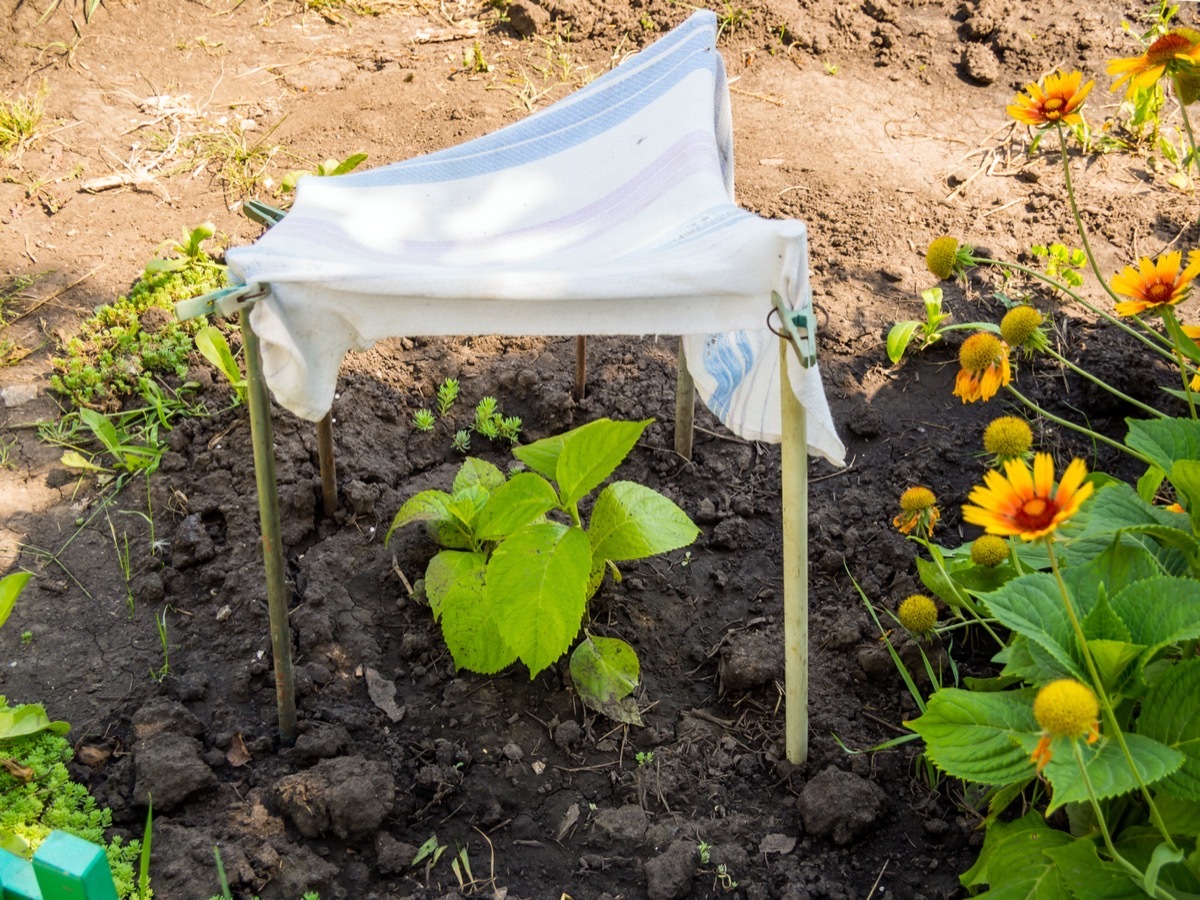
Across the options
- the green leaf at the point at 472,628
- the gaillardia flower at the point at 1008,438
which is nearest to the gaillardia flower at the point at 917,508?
the gaillardia flower at the point at 1008,438

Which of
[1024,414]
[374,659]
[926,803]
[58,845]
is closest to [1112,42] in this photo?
[1024,414]

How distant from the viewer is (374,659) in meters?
2.32

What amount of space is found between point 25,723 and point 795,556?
1.51 m

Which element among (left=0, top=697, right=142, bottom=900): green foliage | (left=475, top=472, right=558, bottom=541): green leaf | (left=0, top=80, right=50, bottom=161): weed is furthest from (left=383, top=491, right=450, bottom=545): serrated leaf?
(left=0, top=80, right=50, bottom=161): weed

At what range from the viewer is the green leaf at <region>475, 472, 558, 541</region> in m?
2.12

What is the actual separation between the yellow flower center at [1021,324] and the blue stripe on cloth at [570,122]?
0.86 meters

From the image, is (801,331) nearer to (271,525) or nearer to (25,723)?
(271,525)

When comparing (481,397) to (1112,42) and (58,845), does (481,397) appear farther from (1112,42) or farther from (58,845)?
(1112,42)

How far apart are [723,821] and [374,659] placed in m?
0.83

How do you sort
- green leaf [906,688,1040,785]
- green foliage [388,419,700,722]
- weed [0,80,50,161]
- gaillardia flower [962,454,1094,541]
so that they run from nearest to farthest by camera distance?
gaillardia flower [962,454,1094,541] < green leaf [906,688,1040,785] < green foliage [388,419,700,722] < weed [0,80,50,161]

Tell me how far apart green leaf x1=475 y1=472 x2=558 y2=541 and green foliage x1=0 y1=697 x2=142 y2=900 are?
2.87ft

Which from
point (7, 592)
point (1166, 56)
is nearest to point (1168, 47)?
point (1166, 56)

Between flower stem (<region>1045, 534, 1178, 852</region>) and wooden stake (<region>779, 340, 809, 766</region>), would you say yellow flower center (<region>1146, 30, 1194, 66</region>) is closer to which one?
wooden stake (<region>779, 340, 809, 766</region>)

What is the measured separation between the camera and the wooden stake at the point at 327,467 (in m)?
2.46
